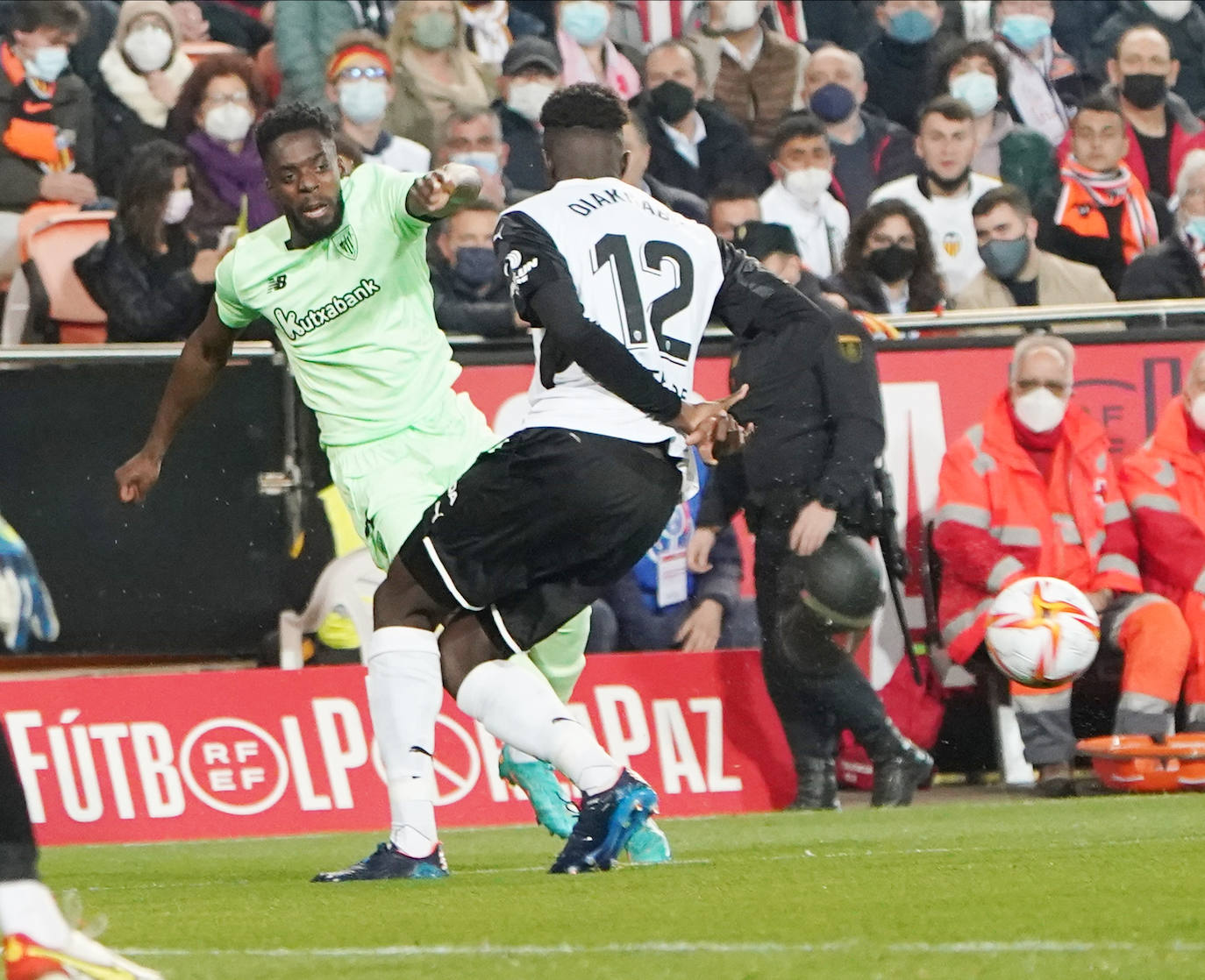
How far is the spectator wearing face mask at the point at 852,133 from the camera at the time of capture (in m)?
12.8

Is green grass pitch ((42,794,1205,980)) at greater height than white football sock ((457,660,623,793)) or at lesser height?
lesser

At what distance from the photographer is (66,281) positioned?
10844mm

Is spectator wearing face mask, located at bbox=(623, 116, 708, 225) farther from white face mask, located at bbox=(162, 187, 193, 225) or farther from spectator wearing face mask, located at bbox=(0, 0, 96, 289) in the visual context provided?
spectator wearing face mask, located at bbox=(0, 0, 96, 289)

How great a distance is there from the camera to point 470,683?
6156 mm

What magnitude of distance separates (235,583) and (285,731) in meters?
1.02

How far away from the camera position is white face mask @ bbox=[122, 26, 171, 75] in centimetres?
1200

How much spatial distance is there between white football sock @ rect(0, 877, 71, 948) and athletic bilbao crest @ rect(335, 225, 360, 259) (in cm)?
341

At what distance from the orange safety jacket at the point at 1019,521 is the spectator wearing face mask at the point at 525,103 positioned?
3.37m

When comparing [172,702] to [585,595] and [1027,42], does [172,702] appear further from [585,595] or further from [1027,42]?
[1027,42]

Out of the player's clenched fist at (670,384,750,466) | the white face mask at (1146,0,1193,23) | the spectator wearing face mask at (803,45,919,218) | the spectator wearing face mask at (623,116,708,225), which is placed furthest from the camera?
the white face mask at (1146,0,1193,23)

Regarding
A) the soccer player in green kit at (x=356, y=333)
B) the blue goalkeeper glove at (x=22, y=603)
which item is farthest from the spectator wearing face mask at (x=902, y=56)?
the soccer player in green kit at (x=356, y=333)

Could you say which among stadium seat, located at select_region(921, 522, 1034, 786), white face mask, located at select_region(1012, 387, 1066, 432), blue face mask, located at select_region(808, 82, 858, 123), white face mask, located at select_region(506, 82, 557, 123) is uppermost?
white face mask, located at select_region(506, 82, 557, 123)

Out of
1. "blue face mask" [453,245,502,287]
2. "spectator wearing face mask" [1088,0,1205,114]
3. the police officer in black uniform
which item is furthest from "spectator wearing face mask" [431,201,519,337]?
"spectator wearing face mask" [1088,0,1205,114]

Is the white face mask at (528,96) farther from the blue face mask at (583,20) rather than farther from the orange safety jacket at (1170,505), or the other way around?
the orange safety jacket at (1170,505)
